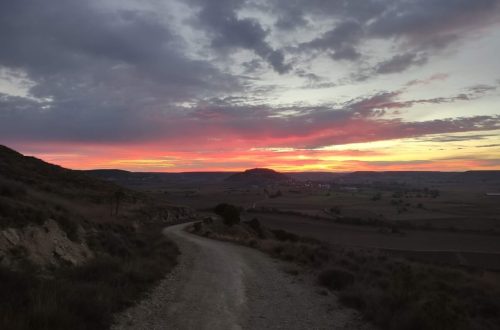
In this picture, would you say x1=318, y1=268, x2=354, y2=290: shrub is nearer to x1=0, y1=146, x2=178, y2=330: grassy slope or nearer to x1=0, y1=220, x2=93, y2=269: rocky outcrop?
x1=0, y1=146, x2=178, y2=330: grassy slope

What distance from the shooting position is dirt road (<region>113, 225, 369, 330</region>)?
10305 millimetres

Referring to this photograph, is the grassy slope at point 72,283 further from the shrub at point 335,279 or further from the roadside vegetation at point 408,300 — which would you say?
the roadside vegetation at point 408,300

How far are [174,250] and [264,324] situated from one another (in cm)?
1500

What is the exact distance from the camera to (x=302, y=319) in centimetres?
1126

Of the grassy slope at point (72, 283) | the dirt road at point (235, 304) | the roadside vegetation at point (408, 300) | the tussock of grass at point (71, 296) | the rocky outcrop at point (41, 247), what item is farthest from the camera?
the rocky outcrop at point (41, 247)

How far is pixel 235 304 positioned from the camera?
1245 cm

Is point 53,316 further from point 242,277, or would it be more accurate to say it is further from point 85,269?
point 242,277

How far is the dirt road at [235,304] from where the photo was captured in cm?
1030

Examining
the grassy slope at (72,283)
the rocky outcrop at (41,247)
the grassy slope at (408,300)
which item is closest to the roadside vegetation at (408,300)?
the grassy slope at (408,300)

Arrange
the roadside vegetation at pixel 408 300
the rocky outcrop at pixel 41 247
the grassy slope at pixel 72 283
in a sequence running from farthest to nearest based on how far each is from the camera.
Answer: the rocky outcrop at pixel 41 247 → the roadside vegetation at pixel 408 300 → the grassy slope at pixel 72 283

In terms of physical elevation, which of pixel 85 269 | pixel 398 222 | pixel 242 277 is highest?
pixel 85 269

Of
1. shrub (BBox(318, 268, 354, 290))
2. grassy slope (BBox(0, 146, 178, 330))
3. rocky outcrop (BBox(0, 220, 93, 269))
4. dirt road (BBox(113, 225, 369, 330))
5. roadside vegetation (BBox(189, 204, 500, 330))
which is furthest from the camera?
shrub (BBox(318, 268, 354, 290))

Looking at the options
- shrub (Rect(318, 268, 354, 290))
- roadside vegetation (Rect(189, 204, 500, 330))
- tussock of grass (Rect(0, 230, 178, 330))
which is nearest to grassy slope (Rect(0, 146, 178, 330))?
tussock of grass (Rect(0, 230, 178, 330))

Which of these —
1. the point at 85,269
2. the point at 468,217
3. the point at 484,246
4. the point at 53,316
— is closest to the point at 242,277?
the point at 85,269
